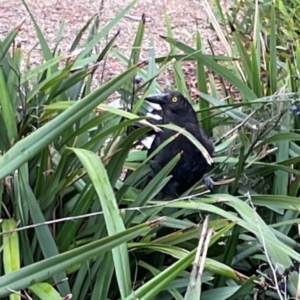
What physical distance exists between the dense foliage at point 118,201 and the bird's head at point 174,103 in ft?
0.28

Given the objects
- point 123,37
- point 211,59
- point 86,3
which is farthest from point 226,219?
point 86,3

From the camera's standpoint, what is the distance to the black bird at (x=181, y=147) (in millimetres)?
2113

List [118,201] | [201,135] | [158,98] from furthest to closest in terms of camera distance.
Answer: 1. [158,98]
2. [201,135]
3. [118,201]

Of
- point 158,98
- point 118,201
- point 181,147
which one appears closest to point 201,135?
point 181,147

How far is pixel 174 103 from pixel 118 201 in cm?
54

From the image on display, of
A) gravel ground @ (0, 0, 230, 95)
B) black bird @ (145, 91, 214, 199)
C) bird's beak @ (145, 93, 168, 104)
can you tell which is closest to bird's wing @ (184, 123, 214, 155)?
black bird @ (145, 91, 214, 199)

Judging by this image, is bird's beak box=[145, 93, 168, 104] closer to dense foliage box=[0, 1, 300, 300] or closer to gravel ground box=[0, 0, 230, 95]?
dense foliage box=[0, 1, 300, 300]

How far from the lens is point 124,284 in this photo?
1.41 meters

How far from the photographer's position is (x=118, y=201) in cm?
177

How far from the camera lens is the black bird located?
6.93ft

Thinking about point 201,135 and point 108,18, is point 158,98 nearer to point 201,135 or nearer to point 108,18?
point 201,135

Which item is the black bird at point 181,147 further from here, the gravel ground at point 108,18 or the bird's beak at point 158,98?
the gravel ground at point 108,18

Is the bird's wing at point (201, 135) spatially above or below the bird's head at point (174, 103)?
below

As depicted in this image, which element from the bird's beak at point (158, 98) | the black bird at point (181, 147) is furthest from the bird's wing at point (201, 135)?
the bird's beak at point (158, 98)
